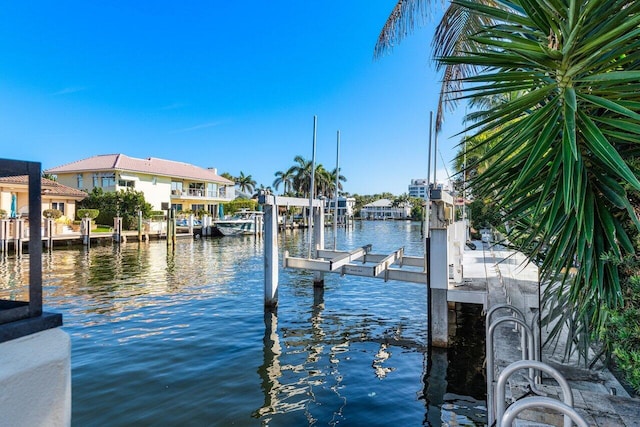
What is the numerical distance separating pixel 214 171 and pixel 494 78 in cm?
6016

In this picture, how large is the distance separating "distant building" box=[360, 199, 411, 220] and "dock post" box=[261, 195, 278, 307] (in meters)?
108

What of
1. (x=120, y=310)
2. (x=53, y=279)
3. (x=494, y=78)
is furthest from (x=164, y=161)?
(x=494, y=78)

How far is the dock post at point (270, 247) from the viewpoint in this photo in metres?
10.0

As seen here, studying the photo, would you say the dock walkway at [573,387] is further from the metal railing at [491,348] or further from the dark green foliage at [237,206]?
the dark green foliage at [237,206]

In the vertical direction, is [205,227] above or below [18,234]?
below

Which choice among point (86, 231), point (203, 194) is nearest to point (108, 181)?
point (203, 194)

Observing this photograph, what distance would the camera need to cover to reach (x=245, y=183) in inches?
3711

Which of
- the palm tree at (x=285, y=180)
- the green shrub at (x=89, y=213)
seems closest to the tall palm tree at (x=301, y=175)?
the palm tree at (x=285, y=180)

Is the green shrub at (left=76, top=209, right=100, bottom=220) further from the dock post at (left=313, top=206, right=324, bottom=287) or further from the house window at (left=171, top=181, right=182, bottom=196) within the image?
the dock post at (left=313, top=206, right=324, bottom=287)

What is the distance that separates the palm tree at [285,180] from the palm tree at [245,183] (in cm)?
2132

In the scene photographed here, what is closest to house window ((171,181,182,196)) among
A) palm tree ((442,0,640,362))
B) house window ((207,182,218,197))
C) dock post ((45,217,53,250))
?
house window ((207,182,218,197))

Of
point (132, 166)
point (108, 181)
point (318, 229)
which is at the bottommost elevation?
point (318, 229)

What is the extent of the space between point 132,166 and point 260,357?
4433 cm

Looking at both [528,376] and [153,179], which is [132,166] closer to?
[153,179]
